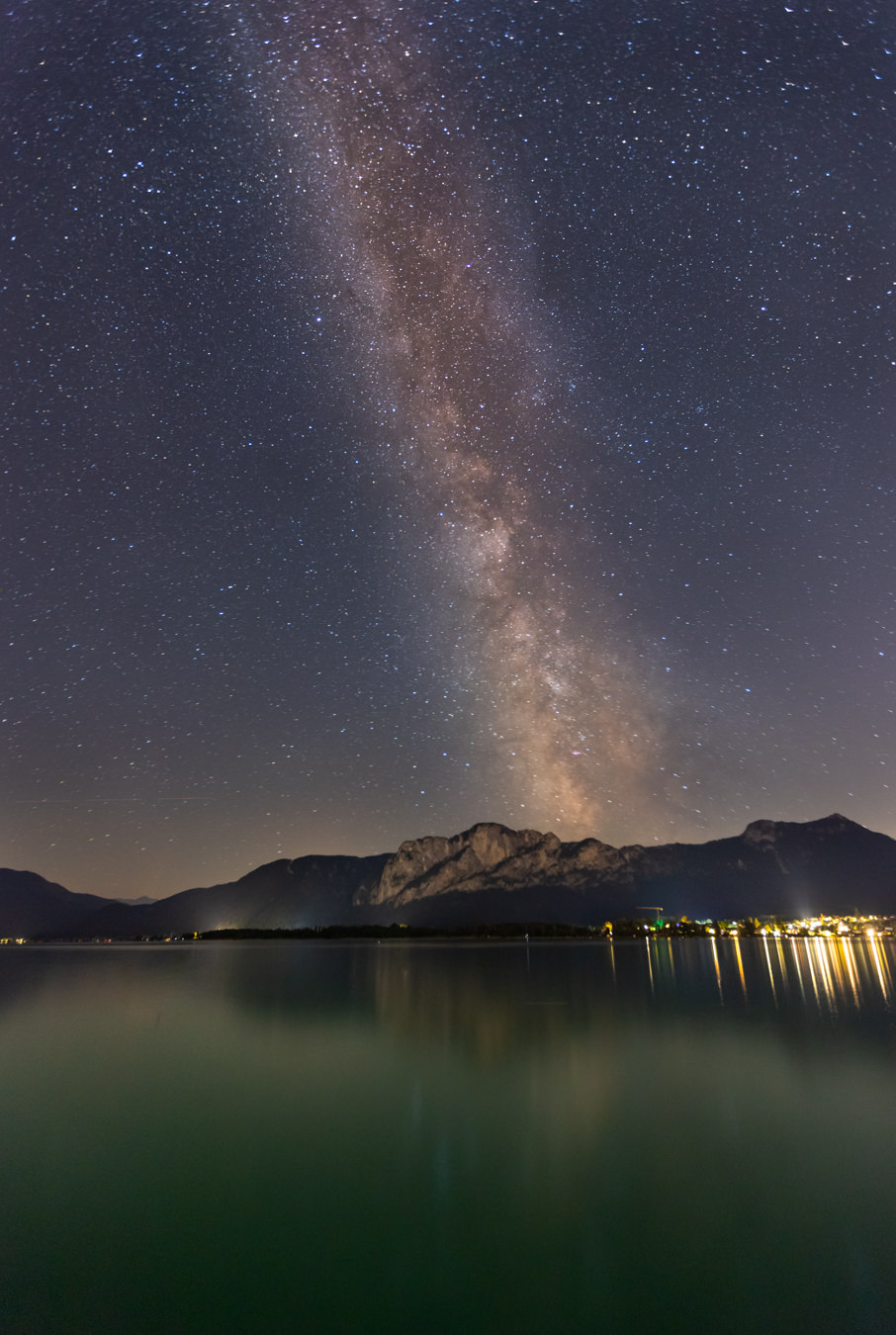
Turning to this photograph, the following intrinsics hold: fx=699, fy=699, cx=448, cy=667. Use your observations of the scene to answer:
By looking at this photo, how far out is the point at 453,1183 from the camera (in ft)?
42.2

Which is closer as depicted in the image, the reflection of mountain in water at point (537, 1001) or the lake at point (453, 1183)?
the lake at point (453, 1183)

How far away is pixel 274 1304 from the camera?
8789 millimetres

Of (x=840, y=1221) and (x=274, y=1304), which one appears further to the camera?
(x=840, y=1221)

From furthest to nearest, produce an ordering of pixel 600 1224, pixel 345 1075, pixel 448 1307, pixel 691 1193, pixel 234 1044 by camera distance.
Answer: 1. pixel 234 1044
2. pixel 345 1075
3. pixel 691 1193
4. pixel 600 1224
5. pixel 448 1307

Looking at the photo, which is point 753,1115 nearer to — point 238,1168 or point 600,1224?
point 600,1224

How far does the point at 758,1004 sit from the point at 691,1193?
34.6 m

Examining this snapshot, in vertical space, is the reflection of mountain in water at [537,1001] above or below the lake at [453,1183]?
above

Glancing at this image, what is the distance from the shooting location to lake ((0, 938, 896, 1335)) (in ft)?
29.1

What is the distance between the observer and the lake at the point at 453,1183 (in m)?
8.88

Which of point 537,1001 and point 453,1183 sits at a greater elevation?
point 537,1001

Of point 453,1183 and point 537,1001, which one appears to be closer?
point 453,1183

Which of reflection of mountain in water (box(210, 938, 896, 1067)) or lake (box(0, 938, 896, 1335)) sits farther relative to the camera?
reflection of mountain in water (box(210, 938, 896, 1067))

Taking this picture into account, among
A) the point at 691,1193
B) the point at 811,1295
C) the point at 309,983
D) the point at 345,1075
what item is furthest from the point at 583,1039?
the point at 309,983

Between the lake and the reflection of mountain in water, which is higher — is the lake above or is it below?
below
